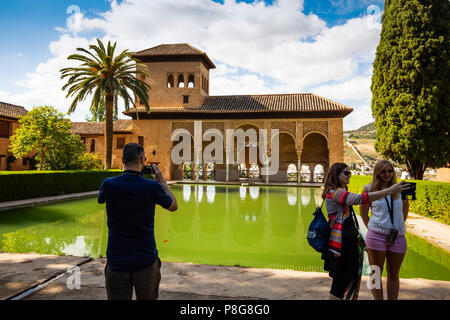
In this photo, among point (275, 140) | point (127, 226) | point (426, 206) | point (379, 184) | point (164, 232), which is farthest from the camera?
point (275, 140)

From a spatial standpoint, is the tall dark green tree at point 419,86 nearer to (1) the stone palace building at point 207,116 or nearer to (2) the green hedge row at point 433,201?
(2) the green hedge row at point 433,201

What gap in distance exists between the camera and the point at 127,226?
1778 millimetres

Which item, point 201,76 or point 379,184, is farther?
point 201,76

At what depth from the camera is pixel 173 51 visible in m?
26.3

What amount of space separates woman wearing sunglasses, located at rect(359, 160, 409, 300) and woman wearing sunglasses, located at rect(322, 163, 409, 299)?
391 mm

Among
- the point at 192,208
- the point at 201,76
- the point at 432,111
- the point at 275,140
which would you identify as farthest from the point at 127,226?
the point at 201,76

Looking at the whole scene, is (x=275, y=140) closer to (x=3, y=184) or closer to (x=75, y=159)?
(x=75, y=159)

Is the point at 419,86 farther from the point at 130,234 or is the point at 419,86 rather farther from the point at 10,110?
the point at 10,110

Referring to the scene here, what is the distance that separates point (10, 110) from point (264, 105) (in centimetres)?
2002

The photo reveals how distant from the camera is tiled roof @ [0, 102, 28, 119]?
72.1 feet

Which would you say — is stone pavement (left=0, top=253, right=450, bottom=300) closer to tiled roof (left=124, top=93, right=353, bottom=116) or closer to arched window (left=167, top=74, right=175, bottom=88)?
tiled roof (left=124, top=93, right=353, bottom=116)

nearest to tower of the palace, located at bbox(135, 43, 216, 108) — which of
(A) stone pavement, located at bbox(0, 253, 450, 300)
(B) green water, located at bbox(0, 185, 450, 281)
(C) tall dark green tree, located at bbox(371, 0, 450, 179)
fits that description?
(C) tall dark green tree, located at bbox(371, 0, 450, 179)

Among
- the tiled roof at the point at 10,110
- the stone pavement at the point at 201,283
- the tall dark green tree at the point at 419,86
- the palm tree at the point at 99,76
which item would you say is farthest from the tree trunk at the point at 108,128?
the tall dark green tree at the point at 419,86
